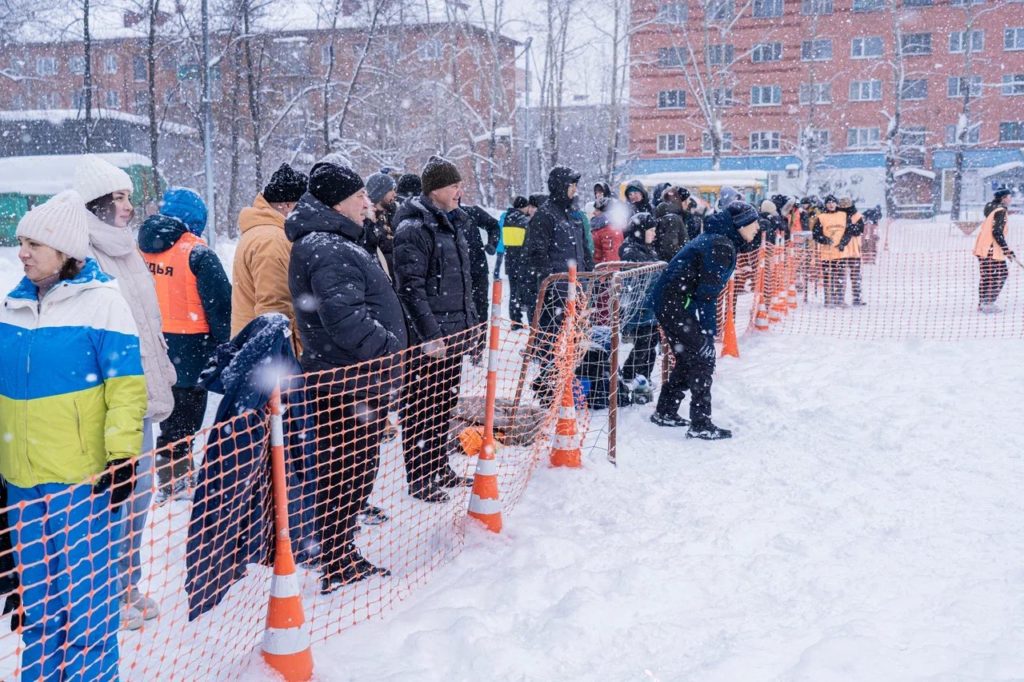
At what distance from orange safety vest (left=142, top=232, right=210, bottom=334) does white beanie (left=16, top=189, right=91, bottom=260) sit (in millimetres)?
1740

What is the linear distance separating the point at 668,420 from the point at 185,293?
3673 millimetres

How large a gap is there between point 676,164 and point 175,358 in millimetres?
41281

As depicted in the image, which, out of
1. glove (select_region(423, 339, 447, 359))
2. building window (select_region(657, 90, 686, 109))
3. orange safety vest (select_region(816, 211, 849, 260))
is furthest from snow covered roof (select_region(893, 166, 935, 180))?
glove (select_region(423, 339, 447, 359))

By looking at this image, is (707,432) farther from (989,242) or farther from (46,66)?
(46,66)

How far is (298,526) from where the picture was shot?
10.9ft

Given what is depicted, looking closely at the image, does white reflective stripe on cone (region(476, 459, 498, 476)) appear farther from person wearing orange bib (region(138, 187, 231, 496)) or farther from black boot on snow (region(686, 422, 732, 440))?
black boot on snow (region(686, 422, 732, 440))

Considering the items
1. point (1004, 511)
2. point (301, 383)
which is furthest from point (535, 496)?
point (1004, 511)

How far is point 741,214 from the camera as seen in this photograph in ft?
19.7

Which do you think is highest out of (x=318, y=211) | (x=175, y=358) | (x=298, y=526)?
(x=318, y=211)

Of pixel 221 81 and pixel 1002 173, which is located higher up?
pixel 221 81

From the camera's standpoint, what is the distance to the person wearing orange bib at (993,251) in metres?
11.4

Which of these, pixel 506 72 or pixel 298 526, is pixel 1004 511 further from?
pixel 506 72

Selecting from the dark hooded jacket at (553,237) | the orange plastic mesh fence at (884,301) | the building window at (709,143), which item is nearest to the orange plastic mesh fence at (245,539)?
the dark hooded jacket at (553,237)

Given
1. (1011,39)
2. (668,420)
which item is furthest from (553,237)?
(1011,39)
